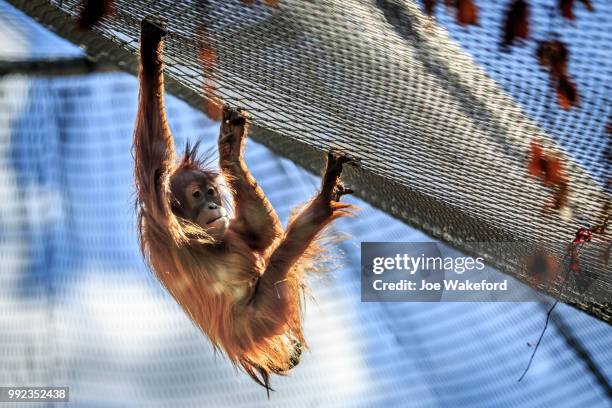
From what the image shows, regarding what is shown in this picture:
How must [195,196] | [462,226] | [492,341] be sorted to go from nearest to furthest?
[195,196] < [462,226] < [492,341]

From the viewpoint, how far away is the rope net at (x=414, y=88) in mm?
2434

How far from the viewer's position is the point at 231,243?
108 inches

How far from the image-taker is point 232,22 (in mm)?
2518

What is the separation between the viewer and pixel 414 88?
2.62m

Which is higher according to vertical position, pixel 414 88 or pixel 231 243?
pixel 414 88

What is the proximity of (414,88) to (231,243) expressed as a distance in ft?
1.81

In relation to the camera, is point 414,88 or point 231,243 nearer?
point 414,88

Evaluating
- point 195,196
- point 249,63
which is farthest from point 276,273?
point 249,63

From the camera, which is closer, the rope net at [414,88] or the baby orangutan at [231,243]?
the rope net at [414,88]

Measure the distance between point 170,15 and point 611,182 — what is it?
104 cm

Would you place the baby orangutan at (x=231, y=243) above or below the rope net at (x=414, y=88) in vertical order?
below

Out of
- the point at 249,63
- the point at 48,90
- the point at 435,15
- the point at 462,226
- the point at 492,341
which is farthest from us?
the point at 492,341

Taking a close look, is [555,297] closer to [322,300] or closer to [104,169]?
[322,300]

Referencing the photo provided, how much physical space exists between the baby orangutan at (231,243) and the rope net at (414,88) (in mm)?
168
